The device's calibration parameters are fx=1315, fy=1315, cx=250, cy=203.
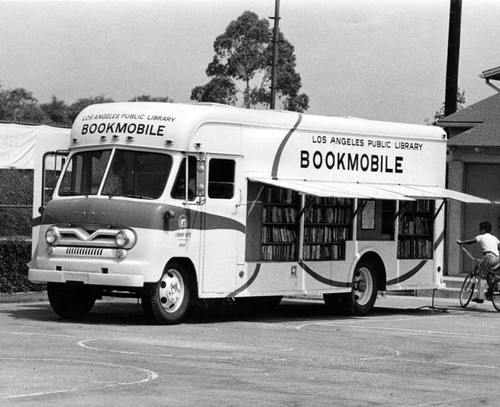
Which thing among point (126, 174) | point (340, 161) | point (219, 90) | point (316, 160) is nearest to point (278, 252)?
point (316, 160)

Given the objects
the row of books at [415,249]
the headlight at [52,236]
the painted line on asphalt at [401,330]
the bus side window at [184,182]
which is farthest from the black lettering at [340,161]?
the headlight at [52,236]

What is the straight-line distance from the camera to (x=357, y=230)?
22047 mm

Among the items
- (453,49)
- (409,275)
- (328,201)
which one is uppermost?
(453,49)

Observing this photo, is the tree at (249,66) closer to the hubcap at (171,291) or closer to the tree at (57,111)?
the tree at (57,111)

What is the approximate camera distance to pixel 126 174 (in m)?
19.0

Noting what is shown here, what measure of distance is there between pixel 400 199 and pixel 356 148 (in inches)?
49.5

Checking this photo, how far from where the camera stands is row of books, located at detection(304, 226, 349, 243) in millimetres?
21172

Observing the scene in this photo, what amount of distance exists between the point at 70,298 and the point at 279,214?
3529mm

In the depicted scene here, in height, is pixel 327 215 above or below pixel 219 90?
below

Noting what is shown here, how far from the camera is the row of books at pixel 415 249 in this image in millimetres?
23141

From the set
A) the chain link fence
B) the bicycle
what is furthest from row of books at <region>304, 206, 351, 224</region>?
the chain link fence

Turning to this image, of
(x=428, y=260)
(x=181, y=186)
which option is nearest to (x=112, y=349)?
(x=181, y=186)

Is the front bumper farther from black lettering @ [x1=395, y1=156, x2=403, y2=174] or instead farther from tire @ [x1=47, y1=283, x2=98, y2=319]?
black lettering @ [x1=395, y1=156, x2=403, y2=174]

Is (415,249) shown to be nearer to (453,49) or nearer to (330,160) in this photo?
(330,160)
